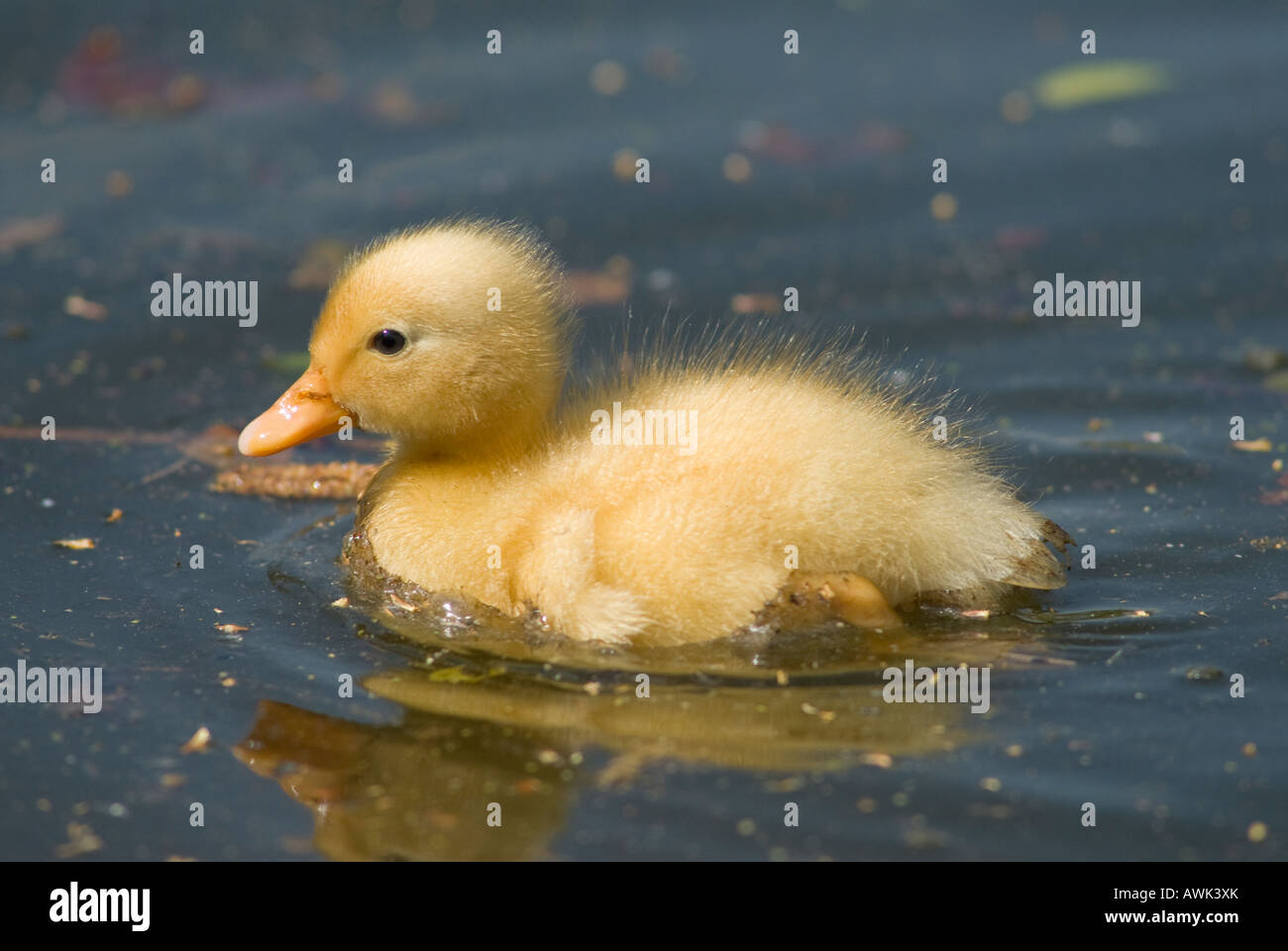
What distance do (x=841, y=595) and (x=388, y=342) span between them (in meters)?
1.32

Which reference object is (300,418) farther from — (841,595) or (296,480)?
(841,595)

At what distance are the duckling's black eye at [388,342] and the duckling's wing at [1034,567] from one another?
162 centimetres

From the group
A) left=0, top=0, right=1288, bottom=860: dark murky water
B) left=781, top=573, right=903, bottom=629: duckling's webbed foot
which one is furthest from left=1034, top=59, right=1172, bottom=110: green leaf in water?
left=781, top=573, right=903, bottom=629: duckling's webbed foot

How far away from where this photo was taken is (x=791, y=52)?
8242mm

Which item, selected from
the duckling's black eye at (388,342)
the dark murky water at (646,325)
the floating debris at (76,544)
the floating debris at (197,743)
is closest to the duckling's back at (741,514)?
the dark murky water at (646,325)

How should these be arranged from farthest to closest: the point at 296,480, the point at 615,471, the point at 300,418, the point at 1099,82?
the point at 1099,82 < the point at 296,480 < the point at 300,418 < the point at 615,471

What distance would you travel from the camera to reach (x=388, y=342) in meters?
4.16

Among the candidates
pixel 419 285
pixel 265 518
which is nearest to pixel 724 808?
pixel 419 285

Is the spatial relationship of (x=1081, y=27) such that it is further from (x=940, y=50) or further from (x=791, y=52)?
(x=791, y=52)

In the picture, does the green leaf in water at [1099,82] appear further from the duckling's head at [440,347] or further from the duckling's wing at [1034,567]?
the duckling's head at [440,347]

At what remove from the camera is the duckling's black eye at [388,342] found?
13.6 feet

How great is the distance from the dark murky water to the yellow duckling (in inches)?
6.3

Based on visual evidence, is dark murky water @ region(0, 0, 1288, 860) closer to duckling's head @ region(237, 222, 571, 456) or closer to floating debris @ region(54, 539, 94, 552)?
floating debris @ region(54, 539, 94, 552)

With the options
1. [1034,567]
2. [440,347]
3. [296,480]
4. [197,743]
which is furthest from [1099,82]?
[197,743]
